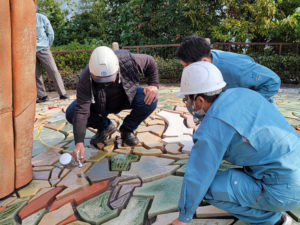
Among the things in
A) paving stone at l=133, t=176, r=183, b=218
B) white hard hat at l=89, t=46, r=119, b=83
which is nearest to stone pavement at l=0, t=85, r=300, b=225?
paving stone at l=133, t=176, r=183, b=218

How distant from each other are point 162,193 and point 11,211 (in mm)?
1228

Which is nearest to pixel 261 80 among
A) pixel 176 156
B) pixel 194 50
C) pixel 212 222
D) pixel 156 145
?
pixel 194 50

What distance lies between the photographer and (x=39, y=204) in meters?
2.07

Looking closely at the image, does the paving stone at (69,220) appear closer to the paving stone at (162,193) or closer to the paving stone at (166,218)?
the paving stone at (162,193)

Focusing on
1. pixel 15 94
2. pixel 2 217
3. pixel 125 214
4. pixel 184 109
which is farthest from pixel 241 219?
pixel 184 109

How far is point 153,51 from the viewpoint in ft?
29.5

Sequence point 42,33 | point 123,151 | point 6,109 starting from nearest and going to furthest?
point 6,109, point 123,151, point 42,33

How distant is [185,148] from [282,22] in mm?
Answer: 5886

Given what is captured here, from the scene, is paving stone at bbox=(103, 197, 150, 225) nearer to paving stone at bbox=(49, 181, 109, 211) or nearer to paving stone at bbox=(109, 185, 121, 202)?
paving stone at bbox=(109, 185, 121, 202)

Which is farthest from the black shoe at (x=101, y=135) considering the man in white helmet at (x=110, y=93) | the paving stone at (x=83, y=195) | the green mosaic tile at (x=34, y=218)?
the green mosaic tile at (x=34, y=218)

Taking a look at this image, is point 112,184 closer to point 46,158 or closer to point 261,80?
point 46,158

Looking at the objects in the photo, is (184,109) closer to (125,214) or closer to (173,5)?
(125,214)

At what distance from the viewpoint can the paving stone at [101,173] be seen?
2.42m

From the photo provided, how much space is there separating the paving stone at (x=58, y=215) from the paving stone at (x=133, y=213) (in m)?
0.33
